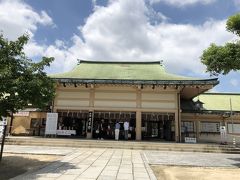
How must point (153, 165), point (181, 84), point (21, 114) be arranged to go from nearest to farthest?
point (153, 165), point (181, 84), point (21, 114)

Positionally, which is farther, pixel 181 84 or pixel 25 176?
pixel 181 84

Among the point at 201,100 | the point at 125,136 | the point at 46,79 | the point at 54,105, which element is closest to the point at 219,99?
the point at 201,100

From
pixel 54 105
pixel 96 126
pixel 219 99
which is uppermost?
pixel 219 99

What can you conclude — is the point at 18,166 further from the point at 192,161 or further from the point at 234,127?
the point at 234,127

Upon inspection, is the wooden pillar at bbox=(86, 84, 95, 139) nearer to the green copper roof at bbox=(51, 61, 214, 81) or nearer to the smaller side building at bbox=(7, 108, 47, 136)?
the green copper roof at bbox=(51, 61, 214, 81)

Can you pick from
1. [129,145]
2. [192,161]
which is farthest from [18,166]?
[129,145]

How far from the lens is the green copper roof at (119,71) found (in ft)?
73.2

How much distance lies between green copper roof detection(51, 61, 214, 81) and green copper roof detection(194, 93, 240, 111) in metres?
5.58

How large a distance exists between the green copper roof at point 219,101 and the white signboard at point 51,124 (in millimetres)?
14238

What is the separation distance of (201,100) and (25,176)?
74.3 feet

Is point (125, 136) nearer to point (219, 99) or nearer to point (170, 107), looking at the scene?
point (170, 107)

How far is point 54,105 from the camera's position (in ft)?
71.3

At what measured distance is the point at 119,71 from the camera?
24984 mm

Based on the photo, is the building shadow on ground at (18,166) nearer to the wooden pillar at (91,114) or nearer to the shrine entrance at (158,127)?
the wooden pillar at (91,114)
